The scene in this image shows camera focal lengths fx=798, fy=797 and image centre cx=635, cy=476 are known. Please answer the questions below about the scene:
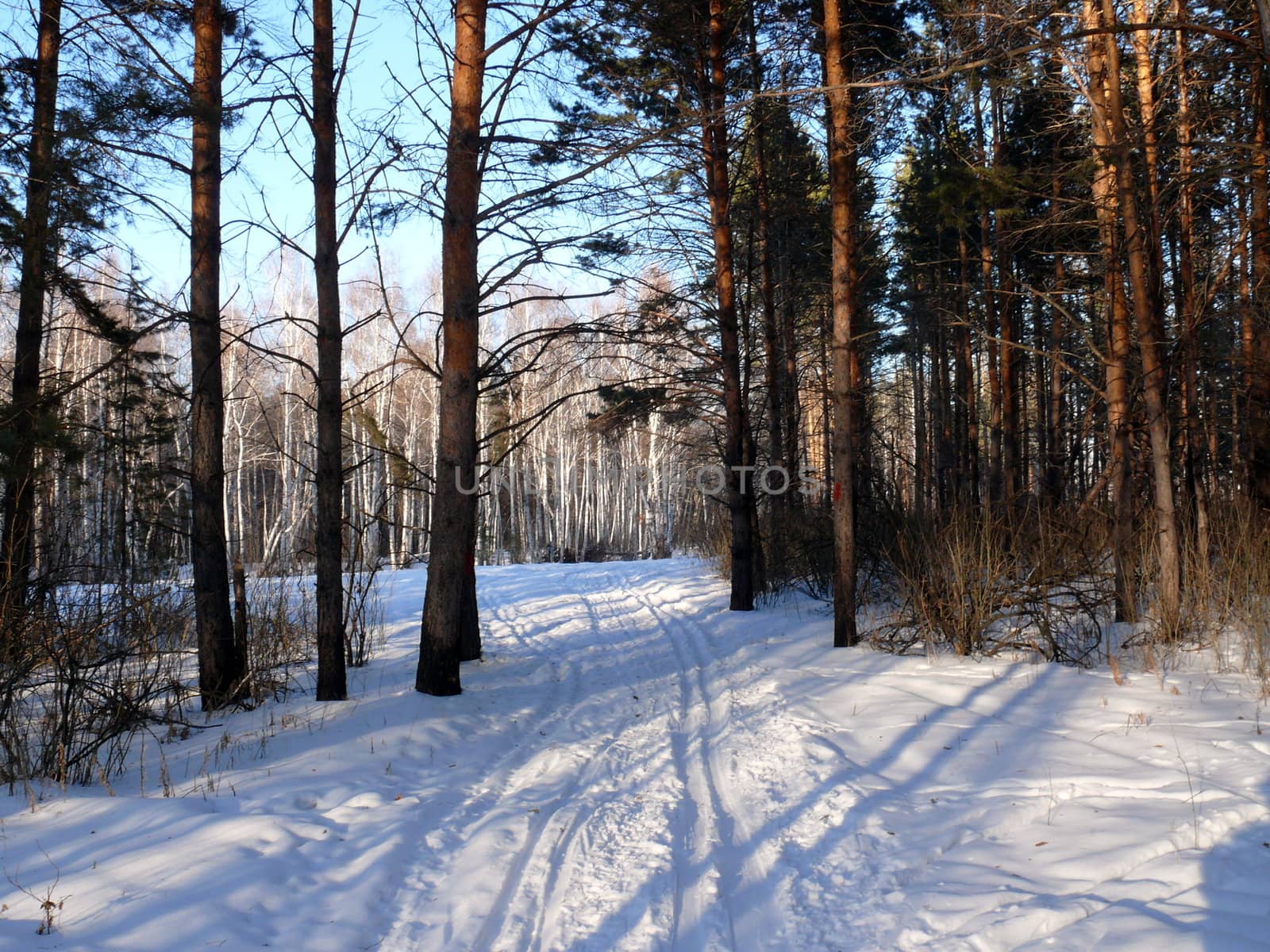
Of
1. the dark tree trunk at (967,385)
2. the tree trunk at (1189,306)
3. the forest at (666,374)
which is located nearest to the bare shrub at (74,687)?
the forest at (666,374)

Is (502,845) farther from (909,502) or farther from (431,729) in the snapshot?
(909,502)

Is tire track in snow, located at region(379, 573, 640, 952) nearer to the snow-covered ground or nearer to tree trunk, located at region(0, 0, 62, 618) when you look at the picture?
the snow-covered ground

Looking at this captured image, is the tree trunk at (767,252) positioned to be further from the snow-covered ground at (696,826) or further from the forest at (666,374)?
the snow-covered ground at (696,826)

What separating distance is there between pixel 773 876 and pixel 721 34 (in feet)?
42.0

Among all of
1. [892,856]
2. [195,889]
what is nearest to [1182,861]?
[892,856]

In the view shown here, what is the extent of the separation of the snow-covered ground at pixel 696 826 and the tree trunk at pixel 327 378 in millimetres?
718

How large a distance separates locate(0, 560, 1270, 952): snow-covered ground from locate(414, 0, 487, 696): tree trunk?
757mm

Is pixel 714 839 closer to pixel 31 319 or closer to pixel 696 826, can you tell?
pixel 696 826

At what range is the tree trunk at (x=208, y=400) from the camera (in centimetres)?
768

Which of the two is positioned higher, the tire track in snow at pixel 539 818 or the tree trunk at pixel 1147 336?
the tree trunk at pixel 1147 336

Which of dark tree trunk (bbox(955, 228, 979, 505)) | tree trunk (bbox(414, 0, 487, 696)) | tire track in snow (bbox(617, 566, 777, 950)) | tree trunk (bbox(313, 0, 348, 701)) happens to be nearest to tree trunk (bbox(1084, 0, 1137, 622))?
tire track in snow (bbox(617, 566, 777, 950))

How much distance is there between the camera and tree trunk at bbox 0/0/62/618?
5801 millimetres

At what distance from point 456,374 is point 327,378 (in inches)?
46.5

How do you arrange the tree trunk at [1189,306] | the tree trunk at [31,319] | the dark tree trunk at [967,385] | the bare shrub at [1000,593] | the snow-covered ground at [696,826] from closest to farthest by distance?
the snow-covered ground at [696,826] → the tree trunk at [31,319] → the bare shrub at [1000,593] → the tree trunk at [1189,306] → the dark tree trunk at [967,385]
